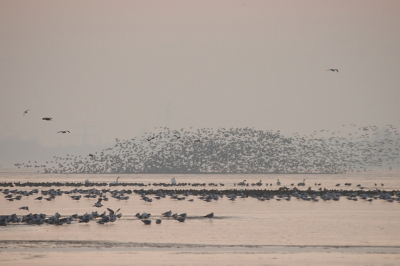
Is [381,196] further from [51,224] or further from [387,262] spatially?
[387,262]

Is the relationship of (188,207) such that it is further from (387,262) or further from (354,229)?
(387,262)

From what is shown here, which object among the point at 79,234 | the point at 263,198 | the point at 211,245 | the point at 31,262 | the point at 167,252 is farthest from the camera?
the point at 263,198

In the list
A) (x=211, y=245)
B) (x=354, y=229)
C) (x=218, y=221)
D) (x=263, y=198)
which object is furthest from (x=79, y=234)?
(x=263, y=198)

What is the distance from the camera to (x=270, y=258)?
24484mm

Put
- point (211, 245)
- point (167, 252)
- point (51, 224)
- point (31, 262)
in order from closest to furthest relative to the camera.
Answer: point (31, 262), point (167, 252), point (211, 245), point (51, 224)

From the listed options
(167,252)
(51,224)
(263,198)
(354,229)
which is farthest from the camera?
(263,198)

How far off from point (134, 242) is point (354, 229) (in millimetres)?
12105

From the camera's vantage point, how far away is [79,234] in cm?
3169

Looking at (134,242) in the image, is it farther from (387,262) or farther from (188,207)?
(188,207)

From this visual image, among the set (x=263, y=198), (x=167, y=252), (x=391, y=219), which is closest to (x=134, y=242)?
(x=167, y=252)

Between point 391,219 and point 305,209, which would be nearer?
point 391,219

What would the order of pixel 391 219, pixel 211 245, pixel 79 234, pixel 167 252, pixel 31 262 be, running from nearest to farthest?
pixel 31 262 → pixel 167 252 → pixel 211 245 → pixel 79 234 → pixel 391 219

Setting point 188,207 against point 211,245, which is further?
point 188,207

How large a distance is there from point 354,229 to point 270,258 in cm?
1131
